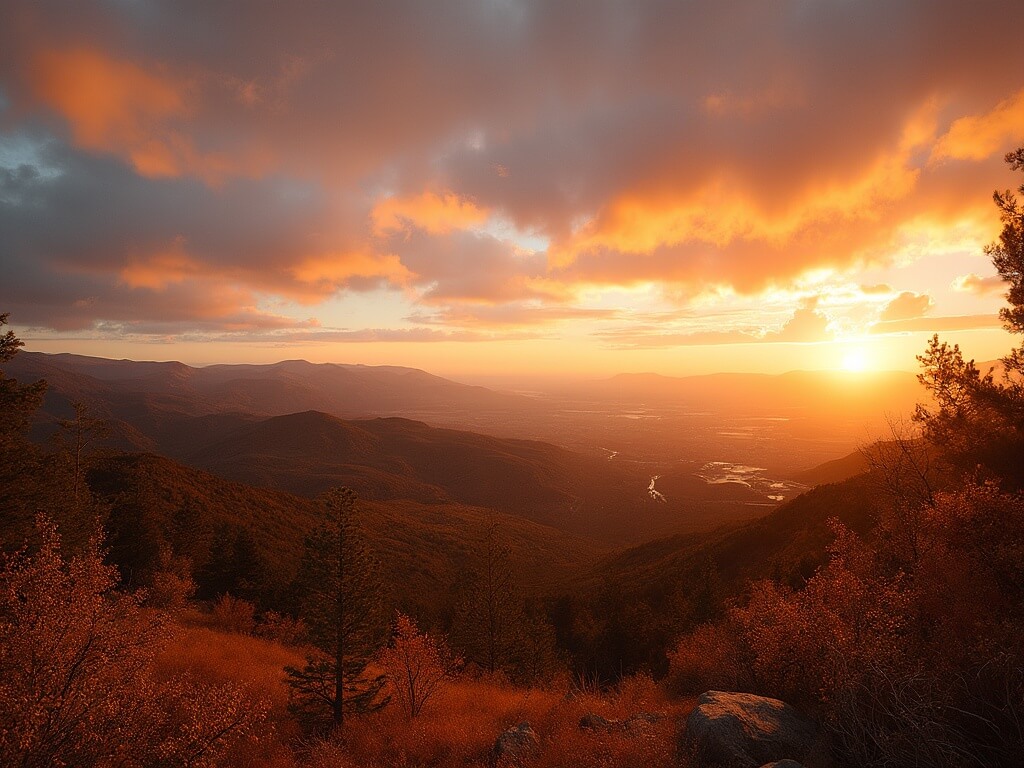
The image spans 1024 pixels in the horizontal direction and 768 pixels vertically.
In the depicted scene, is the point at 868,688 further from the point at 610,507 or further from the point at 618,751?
the point at 610,507

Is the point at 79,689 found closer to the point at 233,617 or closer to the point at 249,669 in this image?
the point at 249,669

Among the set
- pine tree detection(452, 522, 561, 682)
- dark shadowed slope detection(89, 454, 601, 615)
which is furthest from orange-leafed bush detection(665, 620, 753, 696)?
dark shadowed slope detection(89, 454, 601, 615)

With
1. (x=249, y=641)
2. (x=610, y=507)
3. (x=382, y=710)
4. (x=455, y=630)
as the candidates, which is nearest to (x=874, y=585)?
(x=382, y=710)

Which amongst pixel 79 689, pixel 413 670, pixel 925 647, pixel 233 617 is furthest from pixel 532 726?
pixel 233 617

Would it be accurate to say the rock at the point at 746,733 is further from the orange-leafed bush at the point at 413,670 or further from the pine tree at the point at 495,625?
the pine tree at the point at 495,625

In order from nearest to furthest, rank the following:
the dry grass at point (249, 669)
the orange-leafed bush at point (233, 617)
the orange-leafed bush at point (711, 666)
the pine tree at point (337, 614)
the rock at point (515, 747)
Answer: the rock at point (515, 747) < the dry grass at point (249, 669) < the orange-leafed bush at point (711, 666) < the pine tree at point (337, 614) < the orange-leafed bush at point (233, 617)

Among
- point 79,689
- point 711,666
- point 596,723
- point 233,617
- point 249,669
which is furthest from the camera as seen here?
point 233,617

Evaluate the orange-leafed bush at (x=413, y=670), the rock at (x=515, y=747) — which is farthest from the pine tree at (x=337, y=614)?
the rock at (x=515, y=747)
